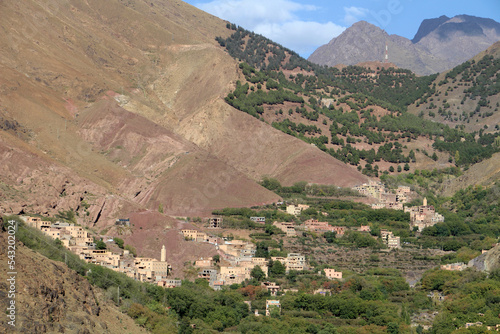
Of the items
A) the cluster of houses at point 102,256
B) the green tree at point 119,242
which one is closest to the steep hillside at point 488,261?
the cluster of houses at point 102,256

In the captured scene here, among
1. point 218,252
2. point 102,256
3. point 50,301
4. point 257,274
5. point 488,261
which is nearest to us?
point 50,301

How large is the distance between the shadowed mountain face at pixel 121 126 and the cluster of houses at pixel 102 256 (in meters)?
5.88

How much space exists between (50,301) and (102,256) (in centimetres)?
3926

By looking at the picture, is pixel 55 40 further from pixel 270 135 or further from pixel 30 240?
pixel 30 240

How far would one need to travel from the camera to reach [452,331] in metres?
89.1

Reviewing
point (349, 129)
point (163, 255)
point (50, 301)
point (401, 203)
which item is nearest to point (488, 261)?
point (163, 255)

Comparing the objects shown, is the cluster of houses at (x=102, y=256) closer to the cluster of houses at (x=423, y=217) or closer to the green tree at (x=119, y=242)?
the green tree at (x=119, y=242)

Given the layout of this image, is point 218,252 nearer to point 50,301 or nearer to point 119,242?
point 119,242

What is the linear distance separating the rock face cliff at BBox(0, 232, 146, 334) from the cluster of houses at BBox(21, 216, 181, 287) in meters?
26.9

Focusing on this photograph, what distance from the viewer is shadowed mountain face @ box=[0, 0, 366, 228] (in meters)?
123

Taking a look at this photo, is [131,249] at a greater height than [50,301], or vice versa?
[131,249]

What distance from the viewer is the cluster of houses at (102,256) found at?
97.5 metres

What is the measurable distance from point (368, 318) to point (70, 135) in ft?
205

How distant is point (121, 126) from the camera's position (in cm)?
15412
